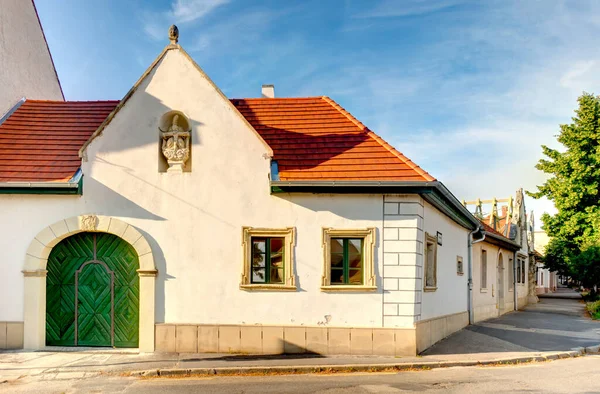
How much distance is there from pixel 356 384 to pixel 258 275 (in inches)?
142

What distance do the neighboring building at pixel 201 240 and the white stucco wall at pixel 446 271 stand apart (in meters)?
0.96

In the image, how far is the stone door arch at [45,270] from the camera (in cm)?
1120

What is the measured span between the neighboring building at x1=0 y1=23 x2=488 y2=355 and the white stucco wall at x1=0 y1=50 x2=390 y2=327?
23 mm

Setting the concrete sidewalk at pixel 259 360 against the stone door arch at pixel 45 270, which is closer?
the concrete sidewalk at pixel 259 360

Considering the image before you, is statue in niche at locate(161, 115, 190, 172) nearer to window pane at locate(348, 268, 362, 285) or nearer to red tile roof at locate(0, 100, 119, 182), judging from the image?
red tile roof at locate(0, 100, 119, 182)

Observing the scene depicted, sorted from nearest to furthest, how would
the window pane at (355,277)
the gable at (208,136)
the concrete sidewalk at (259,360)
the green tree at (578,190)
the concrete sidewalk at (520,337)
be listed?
1. the concrete sidewalk at (259,360)
2. the window pane at (355,277)
3. the gable at (208,136)
4. the concrete sidewalk at (520,337)
5. the green tree at (578,190)

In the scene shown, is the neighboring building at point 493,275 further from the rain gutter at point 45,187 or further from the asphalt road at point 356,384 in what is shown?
the rain gutter at point 45,187

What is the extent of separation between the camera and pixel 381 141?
41.3ft

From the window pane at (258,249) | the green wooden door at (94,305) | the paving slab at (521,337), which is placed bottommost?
the paving slab at (521,337)

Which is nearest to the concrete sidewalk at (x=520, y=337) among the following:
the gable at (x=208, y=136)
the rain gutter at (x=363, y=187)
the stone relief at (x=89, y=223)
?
the rain gutter at (x=363, y=187)

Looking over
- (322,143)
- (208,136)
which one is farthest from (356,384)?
(208,136)

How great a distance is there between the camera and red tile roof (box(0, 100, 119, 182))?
11.8 m

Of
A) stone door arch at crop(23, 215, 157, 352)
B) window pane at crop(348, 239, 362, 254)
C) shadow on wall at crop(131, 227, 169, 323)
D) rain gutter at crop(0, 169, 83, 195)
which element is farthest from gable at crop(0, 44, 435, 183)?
shadow on wall at crop(131, 227, 169, 323)

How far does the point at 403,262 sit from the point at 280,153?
3.95m
